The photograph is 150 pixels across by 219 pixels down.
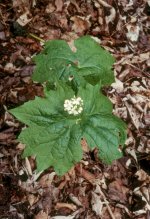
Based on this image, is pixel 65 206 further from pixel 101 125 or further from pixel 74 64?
pixel 74 64

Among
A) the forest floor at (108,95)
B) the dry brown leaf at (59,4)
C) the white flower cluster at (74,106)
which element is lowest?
the forest floor at (108,95)

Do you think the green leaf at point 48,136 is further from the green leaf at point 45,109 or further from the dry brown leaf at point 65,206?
the dry brown leaf at point 65,206

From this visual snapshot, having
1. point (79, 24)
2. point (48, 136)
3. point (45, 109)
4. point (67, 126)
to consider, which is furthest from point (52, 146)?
point (79, 24)

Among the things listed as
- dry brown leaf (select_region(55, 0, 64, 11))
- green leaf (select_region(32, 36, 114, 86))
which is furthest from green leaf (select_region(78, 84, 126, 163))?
dry brown leaf (select_region(55, 0, 64, 11))

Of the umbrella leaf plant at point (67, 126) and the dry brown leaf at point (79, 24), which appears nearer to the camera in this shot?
the umbrella leaf plant at point (67, 126)

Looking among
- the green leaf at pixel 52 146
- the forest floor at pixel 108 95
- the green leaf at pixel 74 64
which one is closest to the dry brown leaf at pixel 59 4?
the forest floor at pixel 108 95

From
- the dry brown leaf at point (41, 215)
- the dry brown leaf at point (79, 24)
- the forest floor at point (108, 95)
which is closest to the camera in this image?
the dry brown leaf at point (41, 215)

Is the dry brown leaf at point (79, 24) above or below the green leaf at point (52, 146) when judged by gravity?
above
